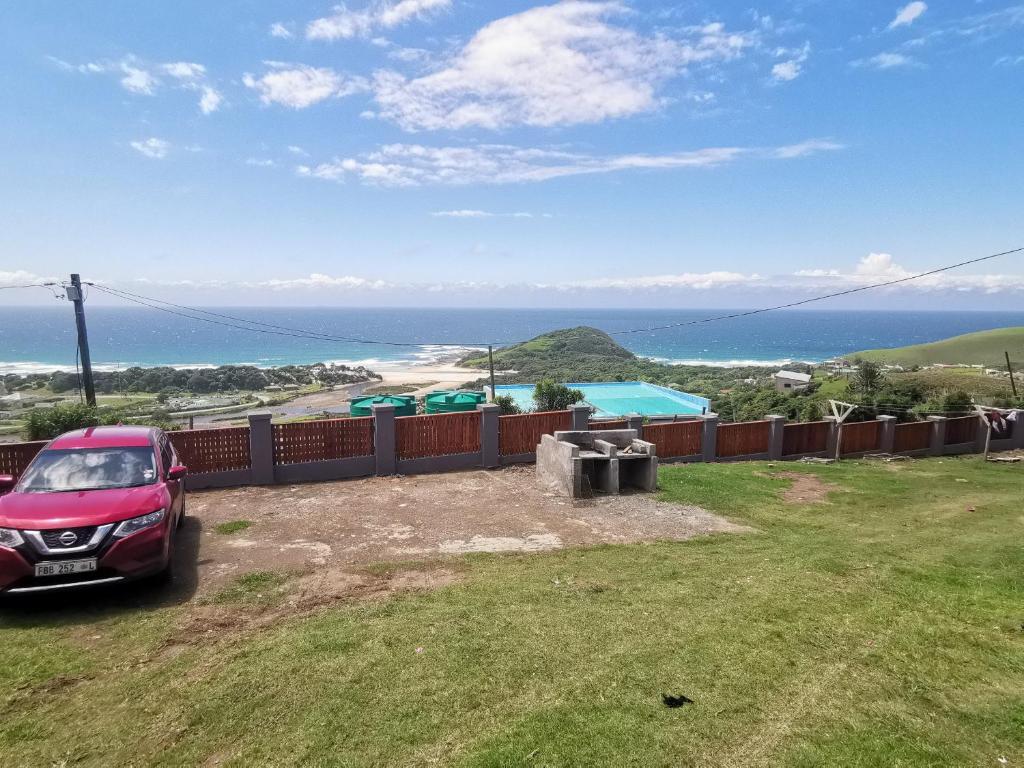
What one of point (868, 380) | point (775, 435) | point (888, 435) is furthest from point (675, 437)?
point (868, 380)

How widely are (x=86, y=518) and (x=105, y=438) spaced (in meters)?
2.12

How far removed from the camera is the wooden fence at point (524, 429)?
13.9 metres

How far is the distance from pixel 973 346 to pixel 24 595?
119 m

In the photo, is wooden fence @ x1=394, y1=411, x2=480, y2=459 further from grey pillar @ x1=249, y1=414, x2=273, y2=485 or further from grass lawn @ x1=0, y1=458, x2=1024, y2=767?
grass lawn @ x1=0, y1=458, x2=1024, y2=767

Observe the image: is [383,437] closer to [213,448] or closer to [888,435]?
[213,448]

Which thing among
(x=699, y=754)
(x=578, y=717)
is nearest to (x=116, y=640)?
(x=578, y=717)

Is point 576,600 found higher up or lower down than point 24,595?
lower down

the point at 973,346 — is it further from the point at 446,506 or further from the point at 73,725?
the point at 73,725

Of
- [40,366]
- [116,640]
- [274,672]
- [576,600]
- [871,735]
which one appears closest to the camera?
[871,735]

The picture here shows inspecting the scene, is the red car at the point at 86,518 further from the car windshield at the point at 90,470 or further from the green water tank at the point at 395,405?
the green water tank at the point at 395,405

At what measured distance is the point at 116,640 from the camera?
492 cm

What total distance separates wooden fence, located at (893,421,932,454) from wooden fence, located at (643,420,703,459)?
8.48m

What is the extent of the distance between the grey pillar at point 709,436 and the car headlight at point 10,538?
49.2ft

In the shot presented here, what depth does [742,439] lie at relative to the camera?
55.7ft
